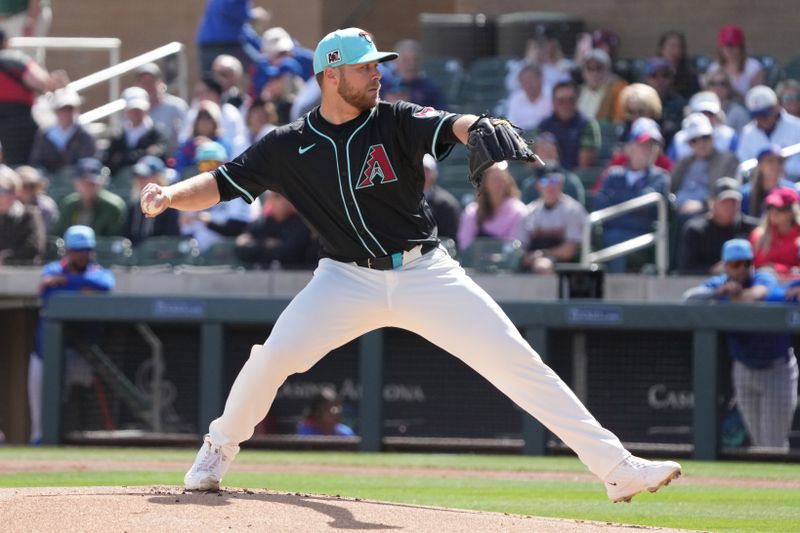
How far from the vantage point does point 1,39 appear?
1498cm

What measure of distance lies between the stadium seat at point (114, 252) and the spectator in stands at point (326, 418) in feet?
8.13

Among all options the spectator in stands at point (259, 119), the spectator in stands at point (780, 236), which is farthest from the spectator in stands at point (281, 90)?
the spectator in stands at point (780, 236)

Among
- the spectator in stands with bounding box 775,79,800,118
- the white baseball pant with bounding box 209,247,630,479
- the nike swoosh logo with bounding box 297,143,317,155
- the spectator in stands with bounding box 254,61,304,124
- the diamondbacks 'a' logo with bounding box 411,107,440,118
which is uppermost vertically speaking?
the spectator in stands with bounding box 254,61,304,124

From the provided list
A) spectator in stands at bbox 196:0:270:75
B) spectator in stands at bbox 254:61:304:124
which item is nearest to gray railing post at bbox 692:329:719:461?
spectator in stands at bbox 254:61:304:124

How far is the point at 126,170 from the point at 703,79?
555 cm

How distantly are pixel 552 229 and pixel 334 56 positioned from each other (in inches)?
226

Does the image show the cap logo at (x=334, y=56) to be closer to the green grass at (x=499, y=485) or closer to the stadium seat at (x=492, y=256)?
the green grass at (x=499, y=485)

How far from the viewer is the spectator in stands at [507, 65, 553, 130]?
14000 millimetres

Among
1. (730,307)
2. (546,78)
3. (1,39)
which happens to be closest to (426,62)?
(546,78)

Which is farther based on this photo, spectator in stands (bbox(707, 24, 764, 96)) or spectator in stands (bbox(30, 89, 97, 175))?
spectator in stands (bbox(30, 89, 97, 175))

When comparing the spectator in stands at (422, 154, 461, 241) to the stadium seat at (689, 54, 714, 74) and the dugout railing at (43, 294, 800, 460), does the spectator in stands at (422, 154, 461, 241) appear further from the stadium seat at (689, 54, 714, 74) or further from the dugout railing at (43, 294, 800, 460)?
the stadium seat at (689, 54, 714, 74)

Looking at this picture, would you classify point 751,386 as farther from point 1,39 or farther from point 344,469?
point 1,39

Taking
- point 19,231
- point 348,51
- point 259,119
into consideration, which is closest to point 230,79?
point 259,119

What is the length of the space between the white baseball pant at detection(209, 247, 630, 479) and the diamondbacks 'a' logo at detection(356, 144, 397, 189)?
0.35 m
